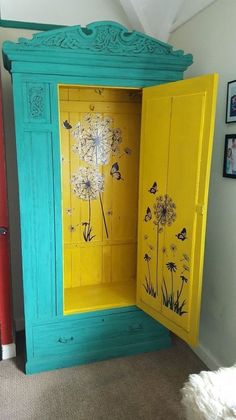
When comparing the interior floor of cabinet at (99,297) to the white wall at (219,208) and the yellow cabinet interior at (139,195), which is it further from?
the white wall at (219,208)

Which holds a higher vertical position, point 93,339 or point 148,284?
point 148,284

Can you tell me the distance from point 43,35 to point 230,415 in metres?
1.96

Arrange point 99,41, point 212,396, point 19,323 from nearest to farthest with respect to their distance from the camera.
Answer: point 212,396
point 99,41
point 19,323

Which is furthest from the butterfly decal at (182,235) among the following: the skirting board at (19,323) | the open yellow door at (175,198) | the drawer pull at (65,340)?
the skirting board at (19,323)

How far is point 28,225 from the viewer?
206cm

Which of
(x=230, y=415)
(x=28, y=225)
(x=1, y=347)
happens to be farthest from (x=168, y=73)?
(x=1, y=347)

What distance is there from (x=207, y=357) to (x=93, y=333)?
0.79m

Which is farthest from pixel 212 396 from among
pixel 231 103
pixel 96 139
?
pixel 96 139

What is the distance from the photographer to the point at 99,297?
2.48 metres

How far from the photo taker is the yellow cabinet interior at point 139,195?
1870 millimetres

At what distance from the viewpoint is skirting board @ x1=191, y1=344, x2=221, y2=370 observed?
2217 millimetres

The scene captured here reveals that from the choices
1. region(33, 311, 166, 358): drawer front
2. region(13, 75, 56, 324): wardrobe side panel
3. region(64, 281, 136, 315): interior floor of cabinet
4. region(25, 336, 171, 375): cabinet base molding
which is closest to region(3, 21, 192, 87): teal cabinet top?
region(13, 75, 56, 324): wardrobe side panel

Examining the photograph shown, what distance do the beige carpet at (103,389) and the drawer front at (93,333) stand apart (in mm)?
123

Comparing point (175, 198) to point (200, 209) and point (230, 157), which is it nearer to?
point (200, 209)
